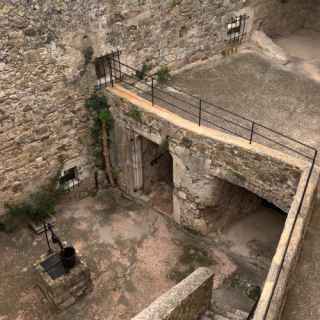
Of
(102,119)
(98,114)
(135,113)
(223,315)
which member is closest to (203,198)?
(135,113)

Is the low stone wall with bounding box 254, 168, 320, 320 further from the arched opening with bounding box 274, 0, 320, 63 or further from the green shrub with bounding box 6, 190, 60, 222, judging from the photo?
the green shrub with bounding box 6, 190, 60, 222

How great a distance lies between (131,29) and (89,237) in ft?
16.1

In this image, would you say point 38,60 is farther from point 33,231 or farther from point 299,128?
point 299,128

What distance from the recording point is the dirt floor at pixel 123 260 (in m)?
9.27

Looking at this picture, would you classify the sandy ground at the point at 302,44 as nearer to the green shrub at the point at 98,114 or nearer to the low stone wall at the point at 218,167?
the low stone wall at the point at 218,167

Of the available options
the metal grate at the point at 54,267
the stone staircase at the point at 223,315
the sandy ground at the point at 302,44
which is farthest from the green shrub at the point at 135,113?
the sandy ground at the point at 302,44

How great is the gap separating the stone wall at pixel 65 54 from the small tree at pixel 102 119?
23 cm

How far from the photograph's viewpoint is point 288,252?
659 cm

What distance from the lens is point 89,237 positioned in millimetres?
10625

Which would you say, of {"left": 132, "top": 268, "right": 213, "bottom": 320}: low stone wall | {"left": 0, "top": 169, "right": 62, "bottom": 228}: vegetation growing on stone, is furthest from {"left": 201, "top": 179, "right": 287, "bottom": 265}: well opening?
{"left": 0, "top": 169, "right": 62, "bottom": 228}: vegetation growing on stone

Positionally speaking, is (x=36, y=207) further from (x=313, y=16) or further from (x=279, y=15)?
(x=313, y=16)

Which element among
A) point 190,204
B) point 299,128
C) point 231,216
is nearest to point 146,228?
point 190,204

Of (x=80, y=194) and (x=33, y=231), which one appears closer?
(x=33, y=231)

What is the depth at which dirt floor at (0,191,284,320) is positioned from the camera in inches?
365
